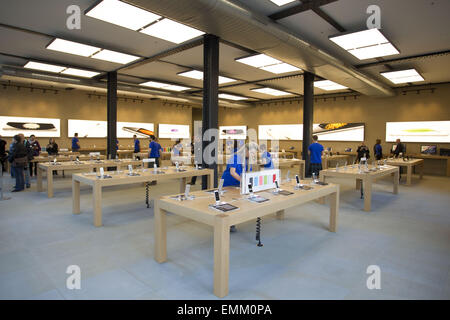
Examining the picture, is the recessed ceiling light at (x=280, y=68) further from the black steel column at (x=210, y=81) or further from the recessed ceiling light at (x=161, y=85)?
the recessed ceiling light at (x=161, y=85)

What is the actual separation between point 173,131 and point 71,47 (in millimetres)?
10065

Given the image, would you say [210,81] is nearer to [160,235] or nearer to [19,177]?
[160,235]

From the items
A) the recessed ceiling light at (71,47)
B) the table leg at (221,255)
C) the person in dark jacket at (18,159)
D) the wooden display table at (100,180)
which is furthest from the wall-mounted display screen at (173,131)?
the table leg at (221,255)

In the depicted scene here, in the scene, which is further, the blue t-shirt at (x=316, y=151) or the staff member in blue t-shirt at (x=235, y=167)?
the blue t-shirt at (x=316, y=151)

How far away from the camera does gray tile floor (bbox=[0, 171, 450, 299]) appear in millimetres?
2574

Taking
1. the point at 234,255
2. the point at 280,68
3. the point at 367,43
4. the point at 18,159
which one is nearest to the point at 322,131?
the point at 280,68

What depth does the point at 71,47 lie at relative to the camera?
714 centimetres

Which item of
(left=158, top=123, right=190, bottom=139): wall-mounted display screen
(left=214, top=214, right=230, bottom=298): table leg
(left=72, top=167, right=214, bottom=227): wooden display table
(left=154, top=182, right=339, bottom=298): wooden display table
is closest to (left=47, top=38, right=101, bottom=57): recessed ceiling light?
(left=72, top=167, right=214, bottom=227): wooden display table

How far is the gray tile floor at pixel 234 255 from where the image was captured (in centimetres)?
257

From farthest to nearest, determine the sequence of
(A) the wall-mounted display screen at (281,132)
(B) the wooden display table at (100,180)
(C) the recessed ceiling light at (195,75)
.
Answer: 1. (A) the wall-mounted display screen at (281,132)
2. (C) the recessed ceiling light at (195,75)
3. (B) the wooden display table at (100,180)

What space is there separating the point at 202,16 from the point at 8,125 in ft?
37.1

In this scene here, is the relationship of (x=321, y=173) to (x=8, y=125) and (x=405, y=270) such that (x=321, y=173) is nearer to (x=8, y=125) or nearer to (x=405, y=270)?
(x=405, y=270)

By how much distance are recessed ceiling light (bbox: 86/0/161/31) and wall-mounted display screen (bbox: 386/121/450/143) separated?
1155cm

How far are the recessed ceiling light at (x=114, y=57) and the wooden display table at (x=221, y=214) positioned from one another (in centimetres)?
585
